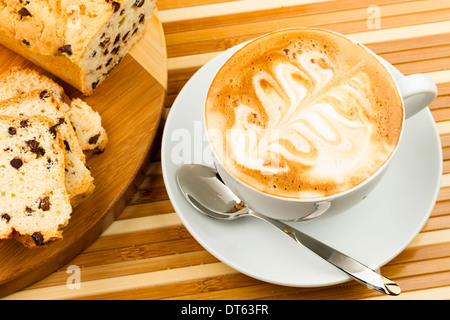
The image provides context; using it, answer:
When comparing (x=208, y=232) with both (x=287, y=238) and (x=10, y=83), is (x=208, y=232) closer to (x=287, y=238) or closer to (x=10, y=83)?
(x=287, y=238)

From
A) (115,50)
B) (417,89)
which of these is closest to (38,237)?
(115,50)

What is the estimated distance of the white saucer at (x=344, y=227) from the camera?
142 cm

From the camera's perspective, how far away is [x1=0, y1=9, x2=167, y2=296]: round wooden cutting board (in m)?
1.55

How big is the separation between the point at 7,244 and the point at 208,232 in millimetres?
607

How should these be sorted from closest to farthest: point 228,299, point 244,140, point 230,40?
point 244,140
point 228,299
point 230,40

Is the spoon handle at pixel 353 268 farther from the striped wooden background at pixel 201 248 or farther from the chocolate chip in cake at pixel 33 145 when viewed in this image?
the chocolate chip in cake at pixel 33 145

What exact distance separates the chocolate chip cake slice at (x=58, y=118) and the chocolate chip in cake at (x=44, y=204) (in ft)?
0.23

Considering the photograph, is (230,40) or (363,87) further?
(230,40)

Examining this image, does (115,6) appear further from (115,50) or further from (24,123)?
(24,123)

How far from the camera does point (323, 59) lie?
1404mm

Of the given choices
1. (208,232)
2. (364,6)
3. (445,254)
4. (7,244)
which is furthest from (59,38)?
(445,254)

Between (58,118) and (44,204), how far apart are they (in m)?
0.29

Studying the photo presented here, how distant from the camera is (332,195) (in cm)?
125

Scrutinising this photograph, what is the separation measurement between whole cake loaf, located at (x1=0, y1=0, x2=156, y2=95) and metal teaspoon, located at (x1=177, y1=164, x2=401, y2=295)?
1.68 ft
